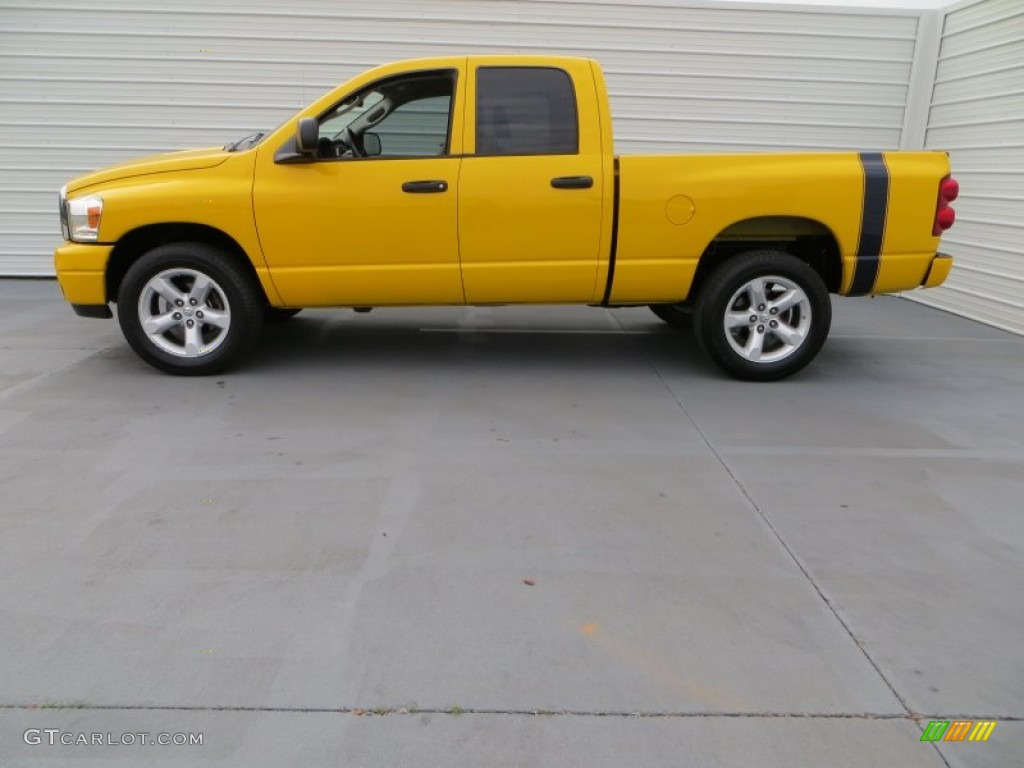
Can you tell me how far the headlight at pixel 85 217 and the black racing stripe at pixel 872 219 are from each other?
196 inches

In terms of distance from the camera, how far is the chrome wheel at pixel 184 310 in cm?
536

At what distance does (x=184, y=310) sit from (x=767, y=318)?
3.96 metres

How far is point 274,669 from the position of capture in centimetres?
252

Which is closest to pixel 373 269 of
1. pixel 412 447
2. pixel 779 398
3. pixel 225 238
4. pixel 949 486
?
pixel 225 238

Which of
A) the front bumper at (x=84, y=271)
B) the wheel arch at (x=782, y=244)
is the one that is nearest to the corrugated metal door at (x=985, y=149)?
the wheel arch at (x=782, y=244)

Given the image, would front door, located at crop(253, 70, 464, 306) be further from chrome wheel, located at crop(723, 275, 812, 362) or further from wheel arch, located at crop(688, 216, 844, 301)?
chrome wheel, located at crop(723, 275, 812, 362)

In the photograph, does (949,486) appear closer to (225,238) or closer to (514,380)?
(514,380)

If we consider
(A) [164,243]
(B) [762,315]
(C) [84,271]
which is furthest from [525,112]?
(C) [84,271]

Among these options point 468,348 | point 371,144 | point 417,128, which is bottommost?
point 468,348

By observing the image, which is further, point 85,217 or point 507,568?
point 85,217

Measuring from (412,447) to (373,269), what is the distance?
1546 mm

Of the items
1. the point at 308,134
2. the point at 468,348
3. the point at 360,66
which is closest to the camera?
the point at 308,134

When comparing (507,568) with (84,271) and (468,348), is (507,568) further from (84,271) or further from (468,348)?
(84,271)

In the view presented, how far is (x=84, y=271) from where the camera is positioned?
17.4 feet
